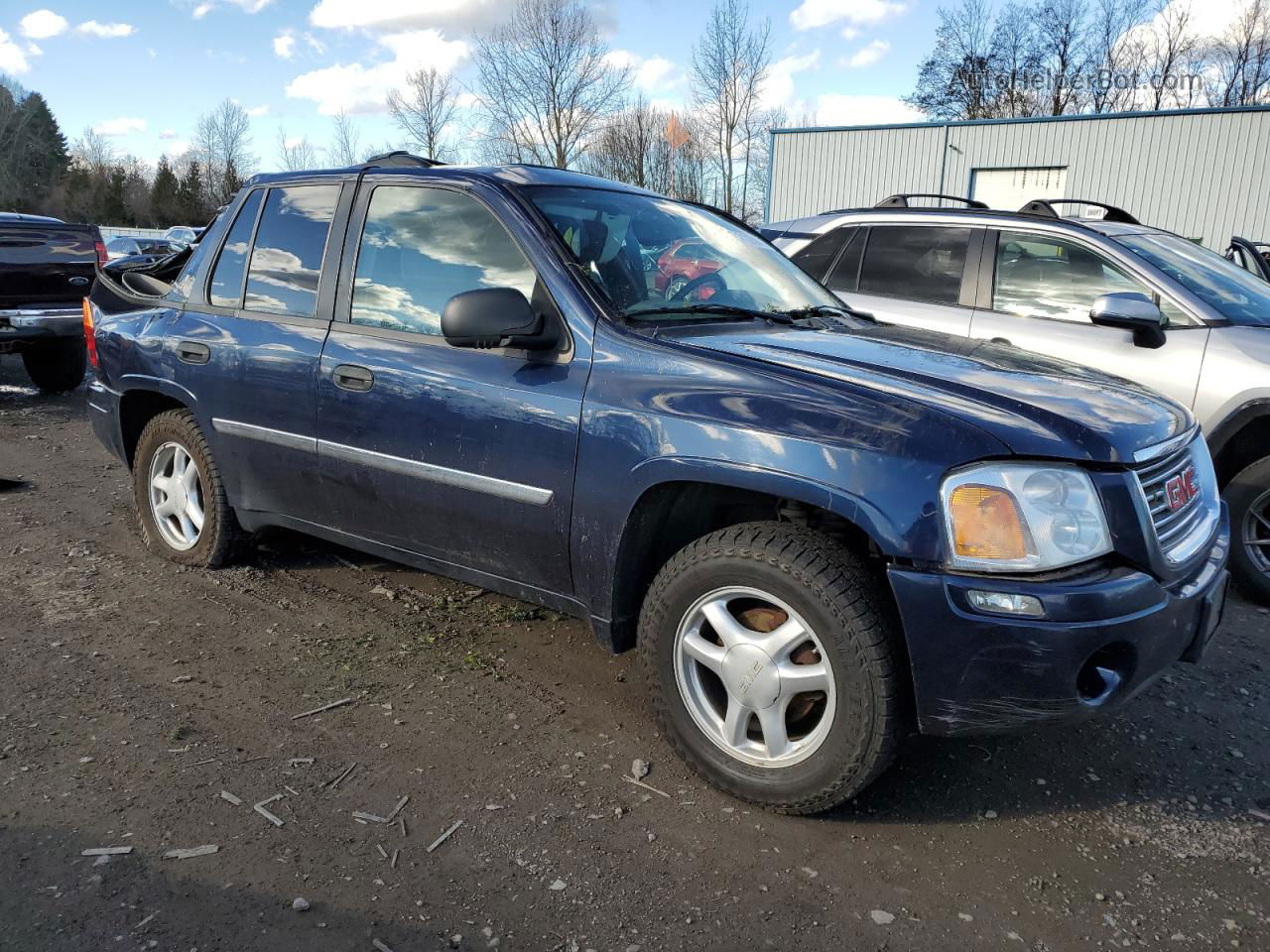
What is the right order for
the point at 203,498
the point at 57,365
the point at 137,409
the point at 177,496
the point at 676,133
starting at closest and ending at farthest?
the point at 203,498 → the point at 177,496 → the point at 137,409 → the point at 57,365 → the point at 676,133

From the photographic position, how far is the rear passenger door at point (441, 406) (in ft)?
10.1

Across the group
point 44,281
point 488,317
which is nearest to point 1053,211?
point 488,317

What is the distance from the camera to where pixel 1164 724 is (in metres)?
3.39

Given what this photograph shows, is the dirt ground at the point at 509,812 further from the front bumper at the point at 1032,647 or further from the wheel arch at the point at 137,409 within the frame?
the wheel arch at the point at 137,409

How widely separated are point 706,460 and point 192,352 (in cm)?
266

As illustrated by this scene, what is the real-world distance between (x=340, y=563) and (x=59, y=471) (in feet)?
10.2

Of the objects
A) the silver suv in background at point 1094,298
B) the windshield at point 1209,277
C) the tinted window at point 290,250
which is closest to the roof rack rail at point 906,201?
the silver suv in background at point 1094,298

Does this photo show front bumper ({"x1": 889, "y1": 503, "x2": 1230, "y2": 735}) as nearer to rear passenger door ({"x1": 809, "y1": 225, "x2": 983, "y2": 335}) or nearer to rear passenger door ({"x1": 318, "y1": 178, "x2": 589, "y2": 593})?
rear passenger door ({"x1": 318, "y1": 178, "x2": 589, "y2": 593})

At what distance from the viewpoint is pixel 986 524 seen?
7.77 feet

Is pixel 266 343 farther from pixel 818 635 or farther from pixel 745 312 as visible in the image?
pixel 818 635

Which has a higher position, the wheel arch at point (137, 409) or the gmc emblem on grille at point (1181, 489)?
the gmc emblem on grille at point (1181, 489)

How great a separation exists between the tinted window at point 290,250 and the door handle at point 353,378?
0.39m

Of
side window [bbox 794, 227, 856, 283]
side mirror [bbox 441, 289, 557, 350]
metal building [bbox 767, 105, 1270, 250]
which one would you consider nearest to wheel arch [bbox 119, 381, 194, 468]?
side mirror [bbox 441, 289, 557, 350]

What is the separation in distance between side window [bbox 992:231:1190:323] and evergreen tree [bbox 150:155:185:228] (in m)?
67.6
